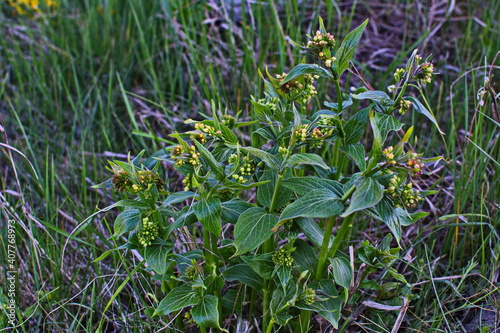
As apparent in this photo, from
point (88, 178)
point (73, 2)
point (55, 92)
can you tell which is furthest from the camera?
point (73, 2)

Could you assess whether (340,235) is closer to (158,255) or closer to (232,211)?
(232,211)

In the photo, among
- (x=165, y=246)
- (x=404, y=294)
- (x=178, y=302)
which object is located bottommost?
(x=404, y=294)

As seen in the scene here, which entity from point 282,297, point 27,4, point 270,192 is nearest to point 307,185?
point 270,192

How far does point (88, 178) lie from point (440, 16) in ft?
9.90

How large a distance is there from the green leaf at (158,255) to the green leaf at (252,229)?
0.80 ft

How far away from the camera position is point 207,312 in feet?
5.25

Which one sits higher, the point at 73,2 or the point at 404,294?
the point at 73,2

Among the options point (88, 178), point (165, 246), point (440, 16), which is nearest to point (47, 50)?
point (88, 178)

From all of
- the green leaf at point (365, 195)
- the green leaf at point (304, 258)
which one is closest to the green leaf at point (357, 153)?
the green leaf at point (365, 195)

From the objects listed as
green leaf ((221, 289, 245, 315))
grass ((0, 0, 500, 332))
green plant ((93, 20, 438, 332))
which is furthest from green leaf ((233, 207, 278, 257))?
grass ((0, 0, 500, 332))

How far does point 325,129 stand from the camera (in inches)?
63.6

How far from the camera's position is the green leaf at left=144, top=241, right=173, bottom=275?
1537 mm

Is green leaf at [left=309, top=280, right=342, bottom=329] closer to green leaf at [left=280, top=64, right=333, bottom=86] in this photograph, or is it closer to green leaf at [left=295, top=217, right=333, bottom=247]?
green leaf at [left=295, top=217, right=333, bottom=247]

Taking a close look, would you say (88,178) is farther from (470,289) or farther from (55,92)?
(470,289)
